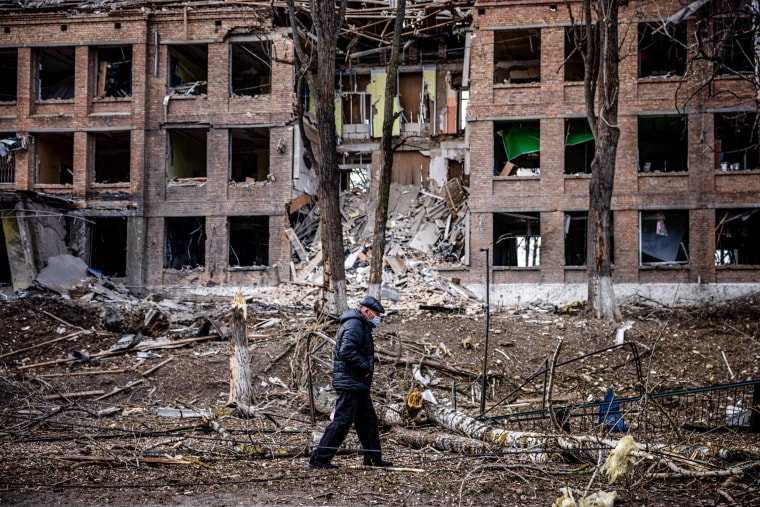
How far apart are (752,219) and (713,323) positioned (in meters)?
8.45

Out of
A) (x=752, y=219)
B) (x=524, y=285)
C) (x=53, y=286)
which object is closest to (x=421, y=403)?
(x=524, y=285)

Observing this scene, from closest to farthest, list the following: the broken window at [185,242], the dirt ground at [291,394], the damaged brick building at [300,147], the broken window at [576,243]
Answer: the dirt ground at [291,394] → the damaged brick building at [300,147] → the broken window at [576,243] → the broken window at [185,242]

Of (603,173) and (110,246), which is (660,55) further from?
(110,246)

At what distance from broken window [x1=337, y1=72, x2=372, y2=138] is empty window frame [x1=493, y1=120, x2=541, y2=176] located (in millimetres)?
7219

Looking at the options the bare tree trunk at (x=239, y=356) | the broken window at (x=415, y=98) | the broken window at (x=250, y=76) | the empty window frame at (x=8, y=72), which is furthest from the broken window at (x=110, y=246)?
the bare tree trunk at (x=239, y=356)

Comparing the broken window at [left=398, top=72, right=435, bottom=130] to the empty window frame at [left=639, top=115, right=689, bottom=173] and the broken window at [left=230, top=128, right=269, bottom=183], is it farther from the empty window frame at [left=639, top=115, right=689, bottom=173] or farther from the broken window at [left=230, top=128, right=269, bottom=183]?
the empty window frame at [left=639, top=115, right=689, bottom=173]

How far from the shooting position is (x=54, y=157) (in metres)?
29.4

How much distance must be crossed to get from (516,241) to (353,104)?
10.4 meters

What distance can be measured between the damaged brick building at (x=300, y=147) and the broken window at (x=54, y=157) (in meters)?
0.09

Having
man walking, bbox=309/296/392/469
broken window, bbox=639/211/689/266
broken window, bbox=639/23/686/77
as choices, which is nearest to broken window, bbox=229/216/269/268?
broken window, bbox=639/211/689/266

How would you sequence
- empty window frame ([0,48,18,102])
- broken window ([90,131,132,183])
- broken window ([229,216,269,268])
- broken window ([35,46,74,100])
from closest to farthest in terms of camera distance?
1. broken window ([35,46,74,100])
2. broken window ([229,216,269,268])
3. empty window frame ([0,48,18,102])
4. broken window ([90,131,132,183])

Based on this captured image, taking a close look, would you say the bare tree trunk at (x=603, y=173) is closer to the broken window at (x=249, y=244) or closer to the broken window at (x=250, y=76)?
the broken window at (x=249, y=244)

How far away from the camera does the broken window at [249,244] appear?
93.5 feet

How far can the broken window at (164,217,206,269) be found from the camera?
2780cm
